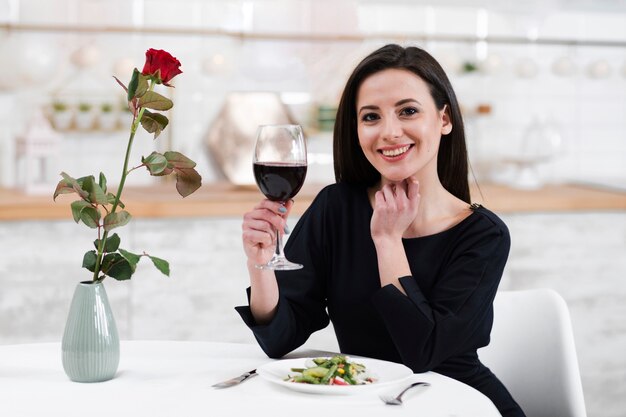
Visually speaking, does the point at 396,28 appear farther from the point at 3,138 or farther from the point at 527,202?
the point at 3,138

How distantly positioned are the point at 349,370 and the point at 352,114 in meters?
0.66

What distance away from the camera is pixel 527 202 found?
3.60m

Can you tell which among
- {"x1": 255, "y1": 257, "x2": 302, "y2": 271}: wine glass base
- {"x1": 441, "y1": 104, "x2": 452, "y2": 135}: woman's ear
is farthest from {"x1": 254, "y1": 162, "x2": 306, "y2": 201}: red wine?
{"x1": 441, "y1": 104, "x2": 452, "y2": 135}: woman's ear

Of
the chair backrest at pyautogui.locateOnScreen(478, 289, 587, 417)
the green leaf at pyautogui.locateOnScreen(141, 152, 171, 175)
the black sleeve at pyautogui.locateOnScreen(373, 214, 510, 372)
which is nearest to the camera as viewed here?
the green leaf at pyautogui.locateOnScreen(141, 152, 171, 175)

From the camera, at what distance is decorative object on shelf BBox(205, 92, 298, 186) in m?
4.18

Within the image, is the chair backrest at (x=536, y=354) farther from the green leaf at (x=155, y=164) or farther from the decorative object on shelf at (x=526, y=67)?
the decorative object on shelf at (x=526, y=67)

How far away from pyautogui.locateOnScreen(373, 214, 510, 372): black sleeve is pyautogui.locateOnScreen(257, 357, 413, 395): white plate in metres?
0.12

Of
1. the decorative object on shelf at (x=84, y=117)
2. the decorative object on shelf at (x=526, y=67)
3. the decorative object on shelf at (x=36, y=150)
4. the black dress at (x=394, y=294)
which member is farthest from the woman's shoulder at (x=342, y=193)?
the decorative object on shelf at (x=526, y=67)

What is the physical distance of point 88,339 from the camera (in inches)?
56.6

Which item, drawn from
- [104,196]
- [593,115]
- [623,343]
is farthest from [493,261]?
[593,115]

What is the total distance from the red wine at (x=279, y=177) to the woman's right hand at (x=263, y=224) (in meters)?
0.04

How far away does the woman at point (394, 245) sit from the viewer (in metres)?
1.69

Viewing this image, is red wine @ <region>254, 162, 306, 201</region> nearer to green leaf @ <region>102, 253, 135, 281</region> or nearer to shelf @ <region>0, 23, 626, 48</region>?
green leaf @ <region>102, 253, 135, 281</region>

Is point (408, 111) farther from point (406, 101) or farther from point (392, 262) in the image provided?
point (392, 262)
